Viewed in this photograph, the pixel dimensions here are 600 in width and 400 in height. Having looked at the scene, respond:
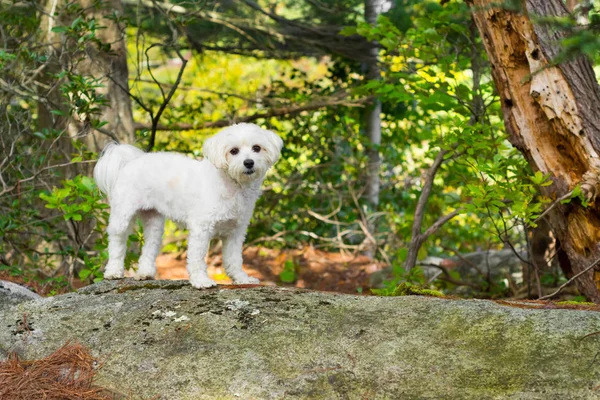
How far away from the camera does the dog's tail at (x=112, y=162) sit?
4.78 m

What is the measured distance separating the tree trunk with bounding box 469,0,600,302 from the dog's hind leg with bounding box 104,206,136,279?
8.84 feet

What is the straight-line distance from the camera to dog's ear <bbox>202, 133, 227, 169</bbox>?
4.15 meters

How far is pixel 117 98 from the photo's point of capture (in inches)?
276

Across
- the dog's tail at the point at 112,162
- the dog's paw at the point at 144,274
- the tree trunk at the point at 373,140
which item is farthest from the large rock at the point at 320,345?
the tree trunk at the point at 373,140

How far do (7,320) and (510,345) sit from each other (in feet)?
8.64

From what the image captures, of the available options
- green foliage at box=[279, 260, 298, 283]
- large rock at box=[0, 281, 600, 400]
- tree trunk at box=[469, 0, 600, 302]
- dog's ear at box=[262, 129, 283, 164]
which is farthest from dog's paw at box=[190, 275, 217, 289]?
green foliage at box=[279, 260, 298, 283]

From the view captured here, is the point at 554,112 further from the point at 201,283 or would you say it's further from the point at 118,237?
the point at 118,237

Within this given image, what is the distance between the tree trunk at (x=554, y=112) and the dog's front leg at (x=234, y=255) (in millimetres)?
2077

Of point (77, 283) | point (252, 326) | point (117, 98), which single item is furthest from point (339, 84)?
point (252, 326)

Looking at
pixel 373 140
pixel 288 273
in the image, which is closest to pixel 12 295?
pixel 288 273

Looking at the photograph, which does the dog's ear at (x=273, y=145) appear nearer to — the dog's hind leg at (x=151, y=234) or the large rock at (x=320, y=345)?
the large rock at (x=320, y=345)

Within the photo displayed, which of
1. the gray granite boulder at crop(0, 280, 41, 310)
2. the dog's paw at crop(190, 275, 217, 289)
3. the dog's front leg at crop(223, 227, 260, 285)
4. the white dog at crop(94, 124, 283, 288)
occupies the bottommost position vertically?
the gray granite boulder at crop(0, 280, 41, 310)

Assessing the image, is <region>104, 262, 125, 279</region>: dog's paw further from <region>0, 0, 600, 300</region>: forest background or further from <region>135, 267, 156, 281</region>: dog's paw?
<region>0, 0, 600, 300</region>: forest background

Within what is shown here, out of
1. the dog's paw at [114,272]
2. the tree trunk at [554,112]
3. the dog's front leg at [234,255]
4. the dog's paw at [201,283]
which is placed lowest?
the dog's paw at [114,272]
